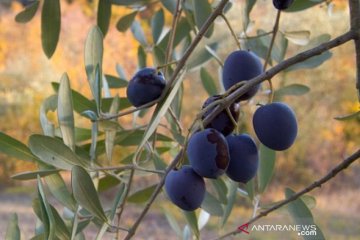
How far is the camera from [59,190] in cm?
66

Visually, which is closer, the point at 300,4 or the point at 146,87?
the point at 146,87

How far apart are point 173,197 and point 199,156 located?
0.06 metres

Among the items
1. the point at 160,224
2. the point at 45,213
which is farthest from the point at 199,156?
the point at 160,224

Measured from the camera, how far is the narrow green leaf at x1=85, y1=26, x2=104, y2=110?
568 mm

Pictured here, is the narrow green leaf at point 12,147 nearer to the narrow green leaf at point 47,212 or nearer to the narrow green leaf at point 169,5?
the narrow green leaf at point 47,212

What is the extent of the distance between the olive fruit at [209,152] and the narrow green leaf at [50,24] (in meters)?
0.32

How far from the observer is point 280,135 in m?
0.53

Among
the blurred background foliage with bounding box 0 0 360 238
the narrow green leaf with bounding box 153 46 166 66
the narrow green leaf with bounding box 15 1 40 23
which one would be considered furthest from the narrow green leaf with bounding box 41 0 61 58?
the blurred background foliage with bounding box 0 0 360 238

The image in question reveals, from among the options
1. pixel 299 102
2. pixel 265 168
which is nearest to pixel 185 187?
pixel 265 168

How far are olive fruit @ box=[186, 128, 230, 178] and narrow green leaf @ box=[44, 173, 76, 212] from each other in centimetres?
20

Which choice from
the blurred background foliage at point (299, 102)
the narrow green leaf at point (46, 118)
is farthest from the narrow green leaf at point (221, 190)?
the blurred background foliage at point (299, 102)

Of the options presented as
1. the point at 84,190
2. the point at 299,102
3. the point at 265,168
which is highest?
the point at 84,190

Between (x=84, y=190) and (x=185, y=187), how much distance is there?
9cm

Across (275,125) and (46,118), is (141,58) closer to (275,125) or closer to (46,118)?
(46,118)
